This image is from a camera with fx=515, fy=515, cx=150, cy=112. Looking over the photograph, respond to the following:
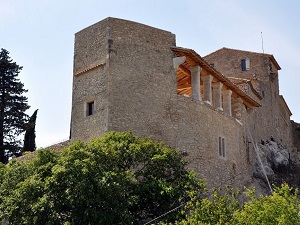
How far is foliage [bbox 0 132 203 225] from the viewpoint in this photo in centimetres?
1720

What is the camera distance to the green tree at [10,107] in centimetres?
3275

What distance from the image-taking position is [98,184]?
17375mm

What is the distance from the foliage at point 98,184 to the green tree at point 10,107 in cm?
1259

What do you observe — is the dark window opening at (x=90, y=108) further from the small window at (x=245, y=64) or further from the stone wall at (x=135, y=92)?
the small window at (x=245, y=64)

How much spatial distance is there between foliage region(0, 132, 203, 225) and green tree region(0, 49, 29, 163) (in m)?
12.6

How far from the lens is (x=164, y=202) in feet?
62.3

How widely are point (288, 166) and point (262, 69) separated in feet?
29.8

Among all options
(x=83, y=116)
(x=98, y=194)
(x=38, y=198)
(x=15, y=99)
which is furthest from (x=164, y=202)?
(x=15, y=99)

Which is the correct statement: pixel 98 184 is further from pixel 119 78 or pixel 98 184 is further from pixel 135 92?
pixel 119 78

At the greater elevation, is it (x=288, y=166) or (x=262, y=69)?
(x=262, y=69)

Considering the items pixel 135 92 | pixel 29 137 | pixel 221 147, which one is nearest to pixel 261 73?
pixel 221 147

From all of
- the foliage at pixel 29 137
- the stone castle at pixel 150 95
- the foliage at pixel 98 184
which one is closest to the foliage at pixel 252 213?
the foliage at pixel 98 184

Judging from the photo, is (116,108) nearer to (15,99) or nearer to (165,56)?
(165,56)

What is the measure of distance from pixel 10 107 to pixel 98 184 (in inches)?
717
